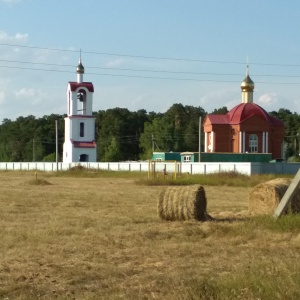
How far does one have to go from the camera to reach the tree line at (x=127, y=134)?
11675cm

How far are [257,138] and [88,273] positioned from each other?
72943mm

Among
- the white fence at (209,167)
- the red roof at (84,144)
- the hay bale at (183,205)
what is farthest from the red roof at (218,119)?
the hay bale at (183,205)

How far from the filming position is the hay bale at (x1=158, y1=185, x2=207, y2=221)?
18438 millimetres

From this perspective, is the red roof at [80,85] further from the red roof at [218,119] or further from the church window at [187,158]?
the church window at [187,158]

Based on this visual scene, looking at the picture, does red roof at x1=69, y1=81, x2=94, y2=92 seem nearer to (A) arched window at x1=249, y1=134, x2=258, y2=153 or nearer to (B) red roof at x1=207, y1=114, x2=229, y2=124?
(B) red roof at x1=207, y1=114, x2=229, y2=124

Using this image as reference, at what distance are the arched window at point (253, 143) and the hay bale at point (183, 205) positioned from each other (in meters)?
64.5

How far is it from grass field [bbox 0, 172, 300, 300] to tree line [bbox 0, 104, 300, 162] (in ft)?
303

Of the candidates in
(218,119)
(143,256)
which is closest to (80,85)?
(218,119)

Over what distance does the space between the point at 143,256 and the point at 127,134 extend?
120 meters

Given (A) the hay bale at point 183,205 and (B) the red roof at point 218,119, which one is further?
(B) the red roof at point 218,119

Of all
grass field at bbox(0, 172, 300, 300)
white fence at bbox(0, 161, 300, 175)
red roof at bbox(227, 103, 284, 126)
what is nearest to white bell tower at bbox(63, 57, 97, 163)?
white fence at bbox(0, 161, 300, 175)

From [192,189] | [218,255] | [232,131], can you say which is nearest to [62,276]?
[218,255]

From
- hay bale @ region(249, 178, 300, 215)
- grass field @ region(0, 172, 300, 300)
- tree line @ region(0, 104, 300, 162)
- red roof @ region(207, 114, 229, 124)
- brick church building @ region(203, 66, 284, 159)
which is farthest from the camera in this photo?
tree line @ region(0, 104, 300, 162)

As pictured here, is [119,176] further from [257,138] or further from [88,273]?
[88,273]
